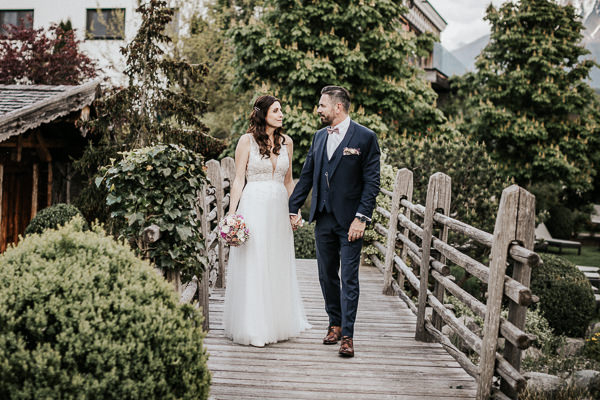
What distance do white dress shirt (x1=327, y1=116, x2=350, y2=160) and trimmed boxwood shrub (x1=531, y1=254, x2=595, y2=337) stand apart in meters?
7.49

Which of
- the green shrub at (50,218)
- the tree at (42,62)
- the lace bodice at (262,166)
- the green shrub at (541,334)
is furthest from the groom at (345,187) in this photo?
the tree at (42,62)

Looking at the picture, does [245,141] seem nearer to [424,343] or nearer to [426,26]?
[424,343]

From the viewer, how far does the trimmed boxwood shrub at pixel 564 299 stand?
35.2 feet

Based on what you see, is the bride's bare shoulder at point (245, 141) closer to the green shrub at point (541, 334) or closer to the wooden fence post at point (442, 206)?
the wooden fence post at point (442, 206)

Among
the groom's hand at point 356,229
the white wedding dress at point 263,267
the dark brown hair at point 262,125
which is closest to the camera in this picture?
the groom's hand at point 356,229

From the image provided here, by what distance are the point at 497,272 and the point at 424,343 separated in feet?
6.31

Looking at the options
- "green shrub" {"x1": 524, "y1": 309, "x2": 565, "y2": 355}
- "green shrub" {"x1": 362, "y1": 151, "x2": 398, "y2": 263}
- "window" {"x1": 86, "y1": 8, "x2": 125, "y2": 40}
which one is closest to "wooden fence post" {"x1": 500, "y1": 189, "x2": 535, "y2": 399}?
"green shrub" {"x1": 362, "y1": 151, "x2": 398, "y2": 263}

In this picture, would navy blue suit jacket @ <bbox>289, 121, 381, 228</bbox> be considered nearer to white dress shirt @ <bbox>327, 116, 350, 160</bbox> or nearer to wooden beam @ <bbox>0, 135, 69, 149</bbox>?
white dress shirt @ <bbox>327, 116, 350, 160</bbox>

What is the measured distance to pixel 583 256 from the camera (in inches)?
884

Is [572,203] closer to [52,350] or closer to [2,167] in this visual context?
[2,167]

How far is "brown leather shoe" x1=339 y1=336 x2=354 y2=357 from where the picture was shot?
4.89m

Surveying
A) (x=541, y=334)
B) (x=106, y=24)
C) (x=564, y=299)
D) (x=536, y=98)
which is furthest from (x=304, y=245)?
(x=106, y=24)

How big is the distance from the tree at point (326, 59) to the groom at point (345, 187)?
944cm

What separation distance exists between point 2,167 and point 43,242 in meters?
9.14
